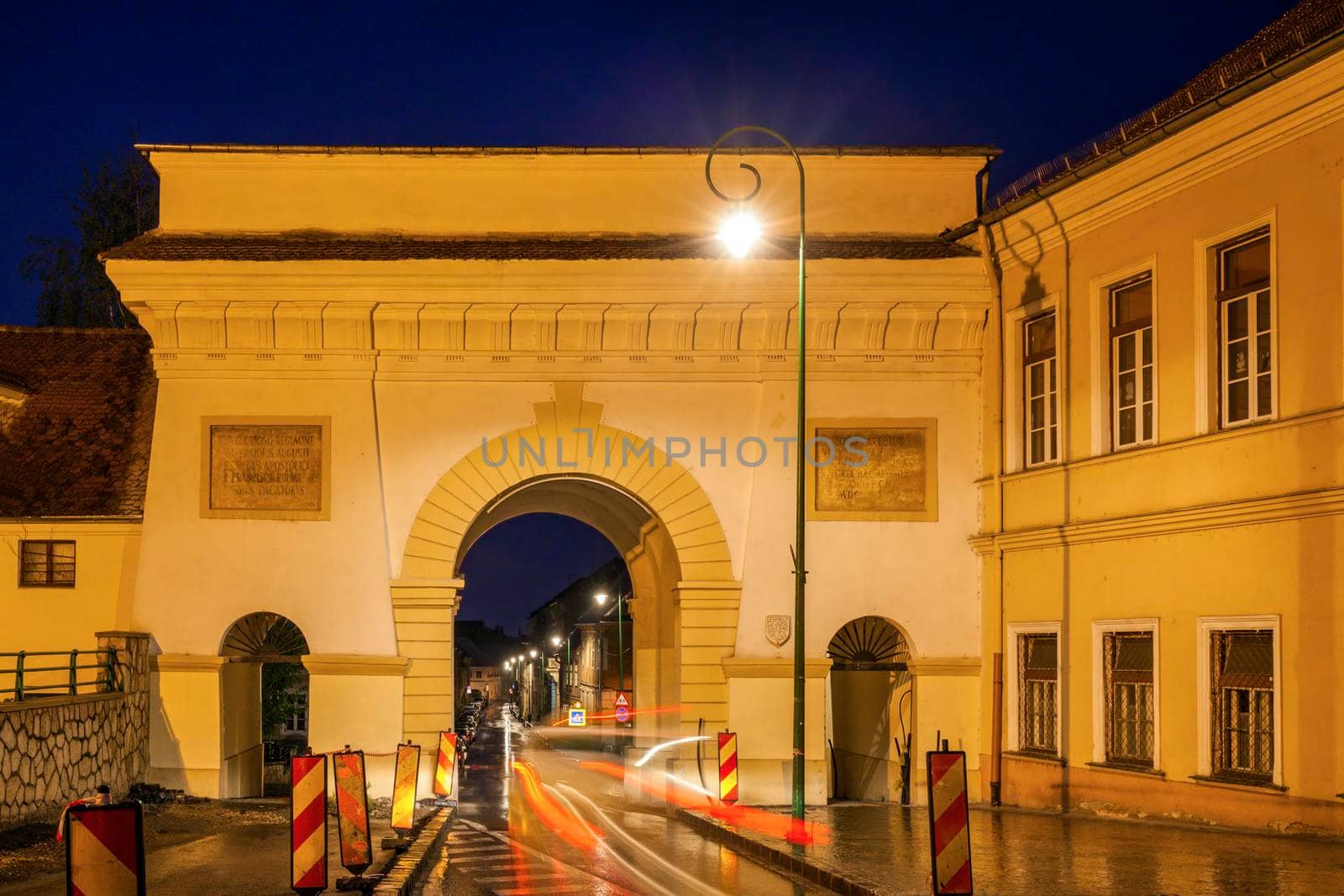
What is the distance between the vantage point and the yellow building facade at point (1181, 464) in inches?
650

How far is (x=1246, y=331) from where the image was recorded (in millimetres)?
18016

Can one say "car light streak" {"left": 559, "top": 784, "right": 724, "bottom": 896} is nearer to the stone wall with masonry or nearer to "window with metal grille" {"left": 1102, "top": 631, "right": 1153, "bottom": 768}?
"window with metal grille" {"left": 1102, "top": 631, "right": 1153, "bottom": 768}

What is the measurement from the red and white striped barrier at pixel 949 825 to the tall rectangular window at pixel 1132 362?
8.87 metres

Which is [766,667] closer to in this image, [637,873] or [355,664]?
[355,664]

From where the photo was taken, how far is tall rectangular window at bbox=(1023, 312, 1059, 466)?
22.3 m

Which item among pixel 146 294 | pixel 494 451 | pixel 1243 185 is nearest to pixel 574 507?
pixel 494 451

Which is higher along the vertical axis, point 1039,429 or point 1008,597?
point 1039,429

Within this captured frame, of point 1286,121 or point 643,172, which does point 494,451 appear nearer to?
point 643,172

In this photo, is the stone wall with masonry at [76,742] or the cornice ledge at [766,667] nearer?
the stone wall with masonry at [76,742]

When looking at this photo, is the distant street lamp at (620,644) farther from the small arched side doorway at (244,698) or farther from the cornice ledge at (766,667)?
the cornice ledge at (766,667)

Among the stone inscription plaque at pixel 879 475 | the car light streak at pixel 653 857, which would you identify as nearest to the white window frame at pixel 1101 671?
the stone inscription plaque at pixel 879 475

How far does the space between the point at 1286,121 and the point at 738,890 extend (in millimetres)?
10033

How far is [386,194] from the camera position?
2462 cm

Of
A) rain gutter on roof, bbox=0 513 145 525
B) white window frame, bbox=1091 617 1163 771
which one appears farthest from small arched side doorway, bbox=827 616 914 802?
rain gutter on roof, bbox=0 513 145 525
